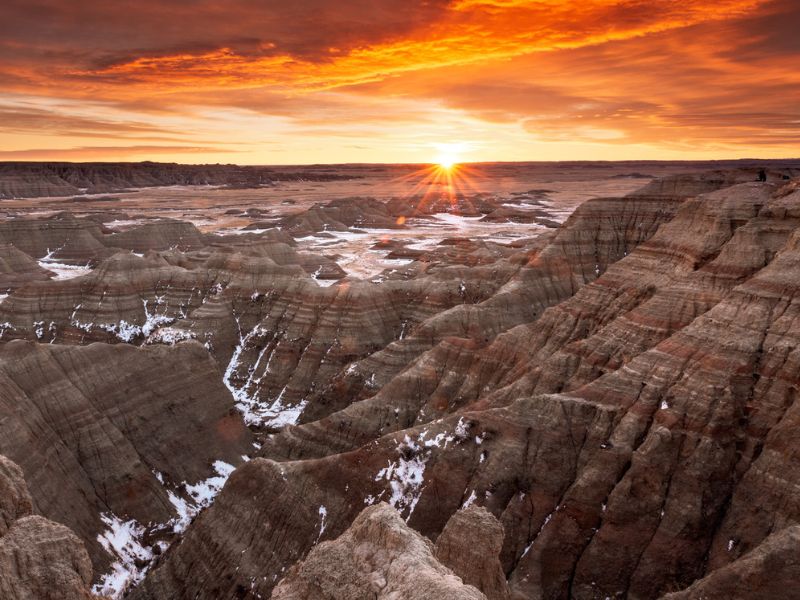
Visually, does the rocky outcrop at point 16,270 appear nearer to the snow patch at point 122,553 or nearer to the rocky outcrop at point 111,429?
the rocky outcrop at point 111,429

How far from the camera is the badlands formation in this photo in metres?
16.7

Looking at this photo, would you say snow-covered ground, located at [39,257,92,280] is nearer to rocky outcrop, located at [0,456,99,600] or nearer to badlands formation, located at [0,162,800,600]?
badlands formation, located at [0,162,800,600]

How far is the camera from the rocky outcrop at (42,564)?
44.0 ft

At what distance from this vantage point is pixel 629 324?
30797 millimetres

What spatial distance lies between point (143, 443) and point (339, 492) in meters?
14.2

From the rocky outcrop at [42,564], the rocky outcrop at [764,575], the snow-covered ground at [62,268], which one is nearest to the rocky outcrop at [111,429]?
the rocky outcrop at [42,564]

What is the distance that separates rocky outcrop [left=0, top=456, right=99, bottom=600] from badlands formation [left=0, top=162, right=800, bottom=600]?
0.15 feet

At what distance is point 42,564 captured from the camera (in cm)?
1391

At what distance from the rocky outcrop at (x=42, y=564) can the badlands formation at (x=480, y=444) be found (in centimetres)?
5

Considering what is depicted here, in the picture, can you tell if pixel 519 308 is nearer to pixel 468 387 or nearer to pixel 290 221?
pixel 468 387

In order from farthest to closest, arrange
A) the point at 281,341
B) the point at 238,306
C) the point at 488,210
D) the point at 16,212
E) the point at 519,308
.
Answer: the point at 488,210
the point at 16,212
the point at 238,306
the point at 281,341
the point at 519,308

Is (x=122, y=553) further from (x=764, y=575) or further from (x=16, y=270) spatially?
(x=16, y=270)

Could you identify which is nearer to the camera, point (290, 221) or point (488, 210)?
point (290, 221)

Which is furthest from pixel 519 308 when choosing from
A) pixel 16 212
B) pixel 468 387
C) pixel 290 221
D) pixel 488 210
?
pixel 16 212
